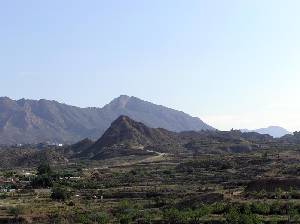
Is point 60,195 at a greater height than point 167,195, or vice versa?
point 60,195

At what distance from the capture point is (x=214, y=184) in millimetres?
77125

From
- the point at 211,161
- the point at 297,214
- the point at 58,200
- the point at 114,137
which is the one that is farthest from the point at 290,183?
the point at 114,137

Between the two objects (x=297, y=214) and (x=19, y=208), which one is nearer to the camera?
(x=297, y=214)

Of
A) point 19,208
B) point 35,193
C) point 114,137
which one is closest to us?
Result: point 19,208

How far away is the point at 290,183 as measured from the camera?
66.1m

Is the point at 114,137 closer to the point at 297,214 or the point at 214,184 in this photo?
the point at 214,184

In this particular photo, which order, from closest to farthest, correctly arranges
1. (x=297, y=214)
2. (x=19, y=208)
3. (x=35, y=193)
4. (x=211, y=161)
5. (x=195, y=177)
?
(x=297, y=214) < (x=19, y=208) < (x=35, y=193) < (x=195, y=177) < (x=211, y=161)

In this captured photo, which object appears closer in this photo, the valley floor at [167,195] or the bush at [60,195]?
the valley floor at [167,195]

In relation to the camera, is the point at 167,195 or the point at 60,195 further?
the point at 60,195

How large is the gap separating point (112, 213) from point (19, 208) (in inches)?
423

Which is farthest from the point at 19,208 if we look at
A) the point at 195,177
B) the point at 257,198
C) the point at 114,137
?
the point at 114,137

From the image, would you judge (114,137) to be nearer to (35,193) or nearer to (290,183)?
(35,193)

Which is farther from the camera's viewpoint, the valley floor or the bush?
the bush

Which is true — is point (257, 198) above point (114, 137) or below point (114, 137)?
below
